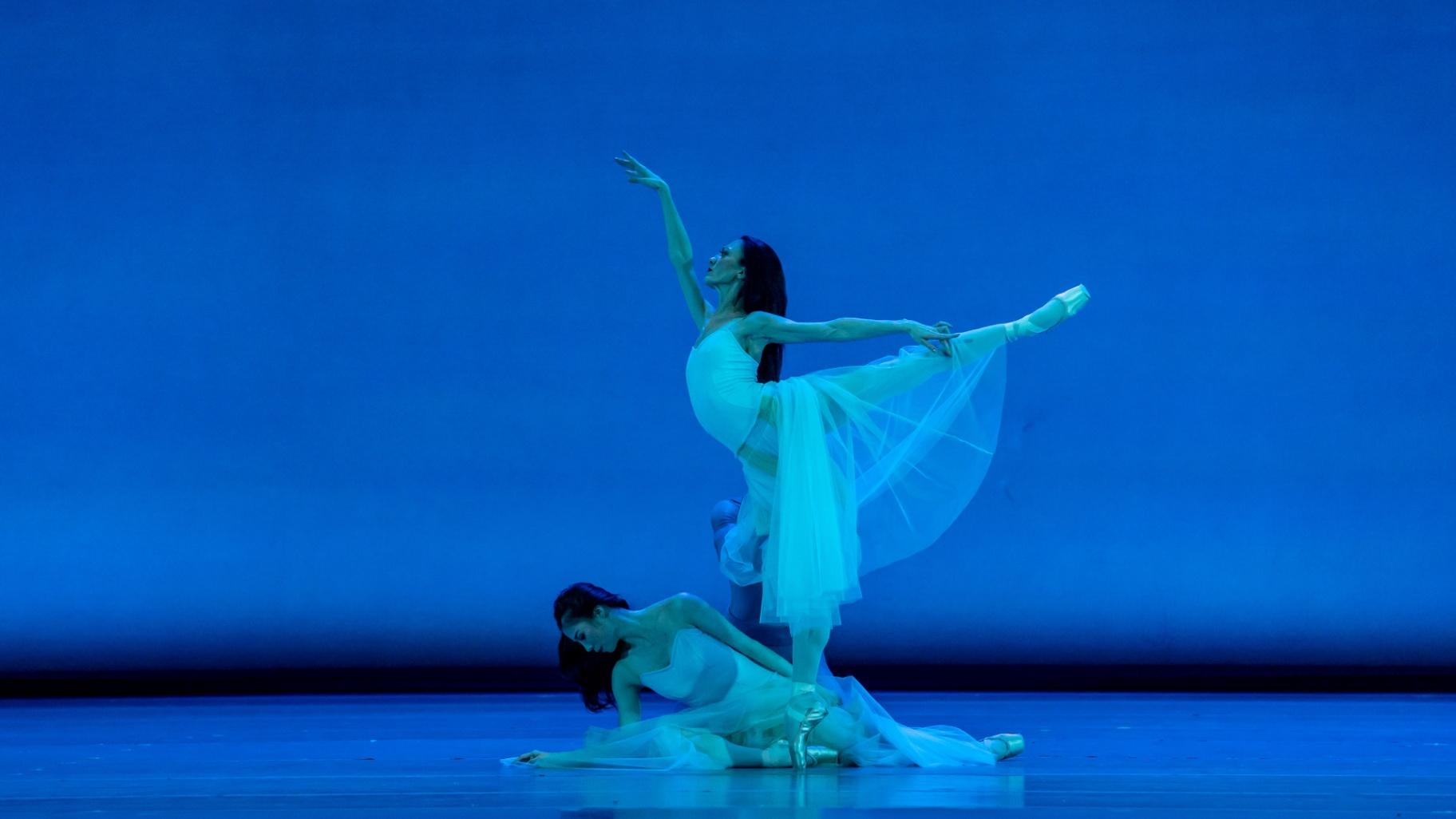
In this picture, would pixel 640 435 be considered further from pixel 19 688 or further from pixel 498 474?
pixel 19 688

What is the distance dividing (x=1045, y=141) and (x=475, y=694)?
2939 millimetres

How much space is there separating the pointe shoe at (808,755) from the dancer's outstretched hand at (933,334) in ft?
3.20

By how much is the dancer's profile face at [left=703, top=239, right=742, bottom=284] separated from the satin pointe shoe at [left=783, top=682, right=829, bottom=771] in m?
0.96

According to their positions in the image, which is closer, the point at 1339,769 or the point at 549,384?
the point at 1339,769

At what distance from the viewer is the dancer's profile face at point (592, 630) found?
345 cm

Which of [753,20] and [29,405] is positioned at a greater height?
[753,20]

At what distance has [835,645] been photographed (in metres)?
5.66

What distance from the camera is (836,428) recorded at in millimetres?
3580

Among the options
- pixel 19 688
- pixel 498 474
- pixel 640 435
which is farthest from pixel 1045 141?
pixel 19 688

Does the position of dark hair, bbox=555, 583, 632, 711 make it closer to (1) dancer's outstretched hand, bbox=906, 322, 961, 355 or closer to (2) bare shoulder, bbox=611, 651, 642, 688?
(2) bare shoulder, bbox=611, 651, 642, 688

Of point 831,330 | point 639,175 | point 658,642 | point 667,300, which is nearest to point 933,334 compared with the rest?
point 831,330

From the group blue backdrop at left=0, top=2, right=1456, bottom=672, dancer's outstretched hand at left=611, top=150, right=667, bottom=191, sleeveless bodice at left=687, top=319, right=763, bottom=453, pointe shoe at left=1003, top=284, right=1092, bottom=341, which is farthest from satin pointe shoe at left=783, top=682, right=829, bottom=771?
blue backdrop at left=0, top=2, right=1456, bottom=672

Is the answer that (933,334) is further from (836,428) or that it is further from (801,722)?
(801,722)

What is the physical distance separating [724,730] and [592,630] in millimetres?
379
